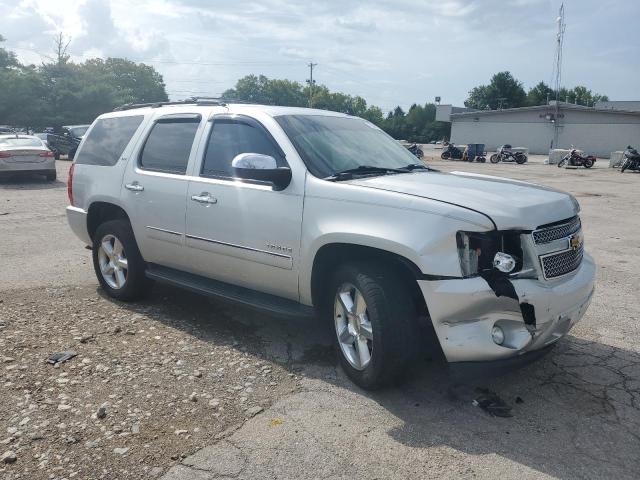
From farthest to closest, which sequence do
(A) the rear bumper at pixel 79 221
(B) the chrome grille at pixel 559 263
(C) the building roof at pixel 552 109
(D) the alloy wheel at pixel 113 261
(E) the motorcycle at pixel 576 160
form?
(C) the building roof at pixel 552 109 → (E) the motorcycle at pixel 576 160 → (A) the rear bumper at pixel 79 221 → (D) the alloy wheel at pixel 113 261 → (B) the chrome grille at pixel 559 263

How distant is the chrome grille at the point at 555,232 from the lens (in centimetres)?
350

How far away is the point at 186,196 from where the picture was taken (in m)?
4.83

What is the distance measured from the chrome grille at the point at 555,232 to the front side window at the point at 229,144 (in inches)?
78.6

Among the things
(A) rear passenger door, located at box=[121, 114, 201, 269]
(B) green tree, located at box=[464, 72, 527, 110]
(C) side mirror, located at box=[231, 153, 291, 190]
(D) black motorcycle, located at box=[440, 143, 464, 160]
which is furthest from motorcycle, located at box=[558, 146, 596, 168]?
(B) green tree, located at box=[464, 72, 527, 110]

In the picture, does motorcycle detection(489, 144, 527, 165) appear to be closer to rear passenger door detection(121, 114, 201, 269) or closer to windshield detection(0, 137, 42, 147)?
windshield detection(0, 137, 42, 147)

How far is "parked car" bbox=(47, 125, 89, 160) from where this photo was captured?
24891 millimetres

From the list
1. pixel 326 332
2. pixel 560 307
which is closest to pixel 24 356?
pixel 326 332

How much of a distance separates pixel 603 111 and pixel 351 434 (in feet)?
180

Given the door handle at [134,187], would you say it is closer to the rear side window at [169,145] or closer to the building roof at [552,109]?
the rear side window at [169,145]

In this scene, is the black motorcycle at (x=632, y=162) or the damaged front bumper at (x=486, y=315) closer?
the damaged front bumper at (x=486, y=315)

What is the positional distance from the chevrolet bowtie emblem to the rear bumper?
180 inches

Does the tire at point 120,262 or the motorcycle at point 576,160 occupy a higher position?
the motorcycle at point 576,160

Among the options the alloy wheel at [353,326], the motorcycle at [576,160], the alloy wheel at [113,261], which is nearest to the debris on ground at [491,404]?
the alloy wheel at [353,326]

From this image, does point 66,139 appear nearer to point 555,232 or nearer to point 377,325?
point 377,325
